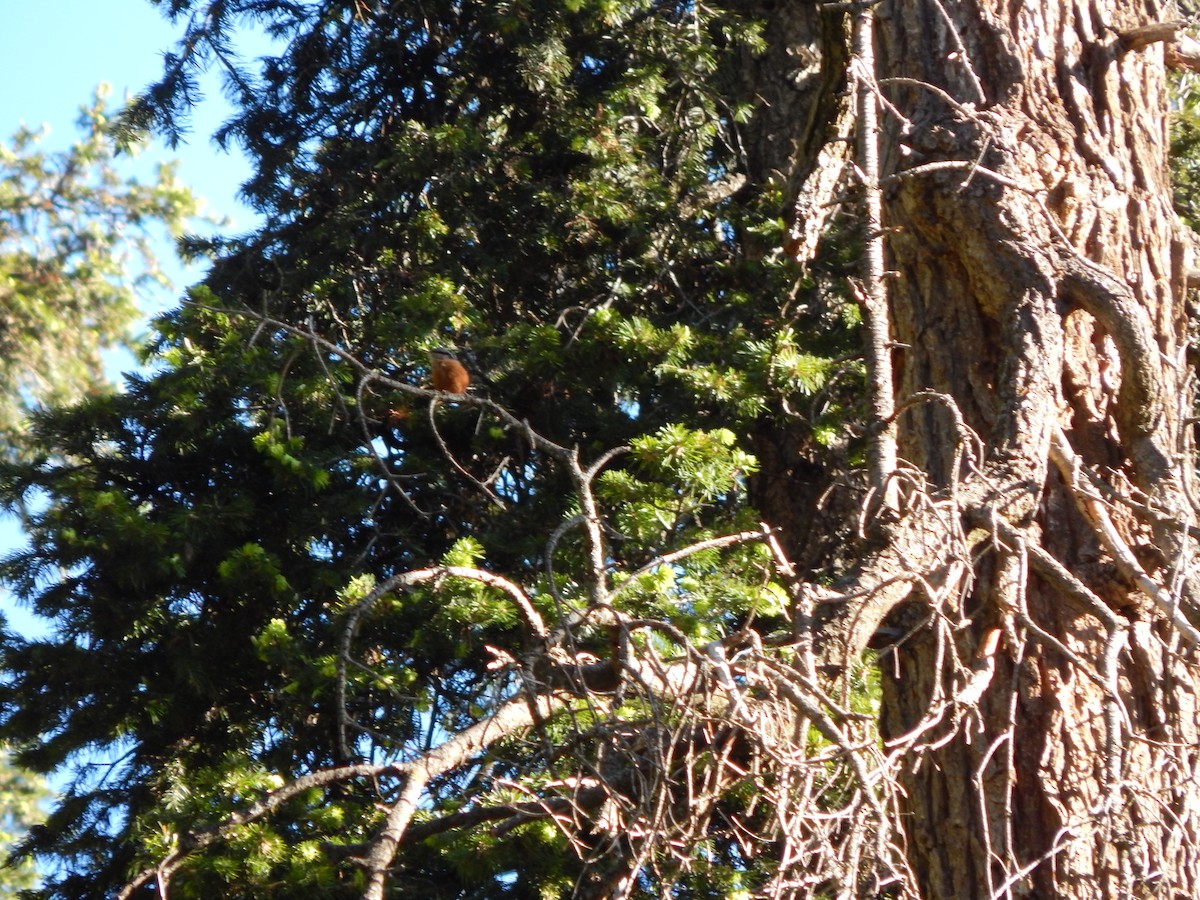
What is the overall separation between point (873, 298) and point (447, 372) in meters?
A: 1.82

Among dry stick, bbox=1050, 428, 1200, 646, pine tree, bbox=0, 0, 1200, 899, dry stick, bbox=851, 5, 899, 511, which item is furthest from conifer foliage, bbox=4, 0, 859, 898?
dry stick, bbox=1050, 428, 1200, 646

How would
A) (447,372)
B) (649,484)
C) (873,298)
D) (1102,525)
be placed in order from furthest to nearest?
(447,372), (649,484), (873,298), (1102,525)

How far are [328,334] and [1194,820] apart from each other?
10.9 feet

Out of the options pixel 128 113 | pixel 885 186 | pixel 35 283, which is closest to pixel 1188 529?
pixel 885 186

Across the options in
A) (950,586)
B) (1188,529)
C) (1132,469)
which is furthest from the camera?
(1132,469)

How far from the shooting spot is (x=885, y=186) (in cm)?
327

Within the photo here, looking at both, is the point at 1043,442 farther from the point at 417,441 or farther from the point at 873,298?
the point at 417,441

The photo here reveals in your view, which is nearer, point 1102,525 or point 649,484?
point 1102,525

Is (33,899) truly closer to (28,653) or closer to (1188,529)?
(28,653)

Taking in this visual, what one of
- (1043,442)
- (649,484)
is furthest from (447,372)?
(1043,442)

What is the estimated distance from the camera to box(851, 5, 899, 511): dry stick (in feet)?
9.31

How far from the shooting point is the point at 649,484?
4.02 metres

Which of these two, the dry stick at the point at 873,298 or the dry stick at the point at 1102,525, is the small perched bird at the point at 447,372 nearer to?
the dry stick at the point at 873,298

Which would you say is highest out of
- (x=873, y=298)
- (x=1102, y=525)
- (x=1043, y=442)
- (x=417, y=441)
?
(x=417, y=441)
